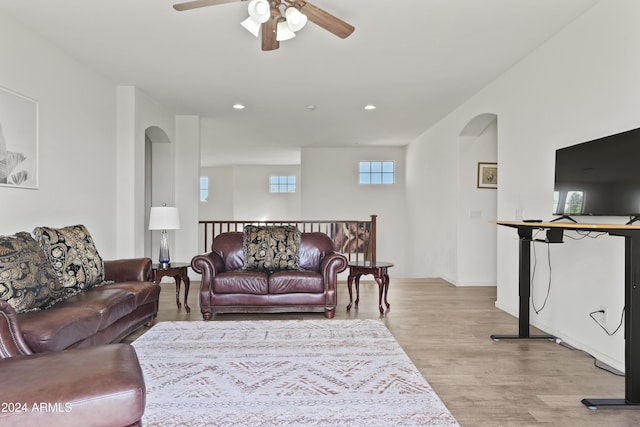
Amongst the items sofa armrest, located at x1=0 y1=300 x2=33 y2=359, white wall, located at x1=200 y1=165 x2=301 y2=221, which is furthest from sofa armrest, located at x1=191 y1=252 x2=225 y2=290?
white wall, located at x1=200 y1=165 x2=301 y2=221

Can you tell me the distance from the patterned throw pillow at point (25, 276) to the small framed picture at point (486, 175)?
5627 millimetres

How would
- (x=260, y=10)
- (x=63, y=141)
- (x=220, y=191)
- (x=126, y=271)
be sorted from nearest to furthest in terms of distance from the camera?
1. (x=260, y=10)
2. (x=126, y=271)
3. (x=63, y=141)
4. (x=220, y=191)

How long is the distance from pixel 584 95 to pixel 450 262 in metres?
3.81

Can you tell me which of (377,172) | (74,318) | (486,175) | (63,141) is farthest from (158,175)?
(486,175)

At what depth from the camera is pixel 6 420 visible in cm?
135

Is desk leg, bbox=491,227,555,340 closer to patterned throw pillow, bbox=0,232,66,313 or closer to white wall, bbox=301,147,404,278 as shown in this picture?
patterned throw pillow, bbox=0,232,66,313

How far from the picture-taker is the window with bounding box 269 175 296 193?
13203mm

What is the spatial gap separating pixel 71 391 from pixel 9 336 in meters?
0.80

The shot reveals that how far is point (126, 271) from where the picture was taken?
3.87m

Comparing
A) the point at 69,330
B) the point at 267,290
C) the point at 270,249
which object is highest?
the point at 270,249

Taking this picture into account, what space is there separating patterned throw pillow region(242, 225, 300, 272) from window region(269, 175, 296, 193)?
8.36 meters

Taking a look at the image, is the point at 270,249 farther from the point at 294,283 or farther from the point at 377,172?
the point at 377,172

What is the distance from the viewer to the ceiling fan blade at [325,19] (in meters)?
2.42

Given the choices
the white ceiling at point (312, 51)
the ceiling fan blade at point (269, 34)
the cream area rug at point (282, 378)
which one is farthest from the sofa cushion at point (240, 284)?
the ceiling fan blade at point (269, 34)
